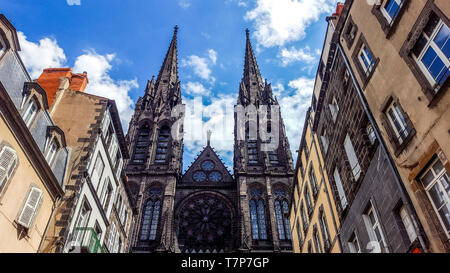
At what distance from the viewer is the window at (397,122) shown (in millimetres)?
7891

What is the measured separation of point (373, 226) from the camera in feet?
31.7

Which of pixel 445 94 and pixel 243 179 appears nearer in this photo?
pixel 445 94

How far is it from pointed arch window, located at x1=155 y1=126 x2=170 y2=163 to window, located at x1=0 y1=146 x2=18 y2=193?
29362mm

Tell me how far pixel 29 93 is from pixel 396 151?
10766 millimetres

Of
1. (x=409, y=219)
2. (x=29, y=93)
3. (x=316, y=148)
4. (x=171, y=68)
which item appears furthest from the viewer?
(x=171, y=68)

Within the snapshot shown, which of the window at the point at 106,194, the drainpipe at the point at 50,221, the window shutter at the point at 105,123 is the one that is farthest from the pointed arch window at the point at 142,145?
the drainpipe at the point at 50,221

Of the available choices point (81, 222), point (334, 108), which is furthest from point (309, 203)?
point (81, 222)

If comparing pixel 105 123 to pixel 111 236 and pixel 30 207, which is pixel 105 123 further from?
pixel 30 207

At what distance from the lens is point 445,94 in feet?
20.8

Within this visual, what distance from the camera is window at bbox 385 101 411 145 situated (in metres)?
7.89

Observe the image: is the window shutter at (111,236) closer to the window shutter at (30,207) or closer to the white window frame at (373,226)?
the window shutter at (30,207)
